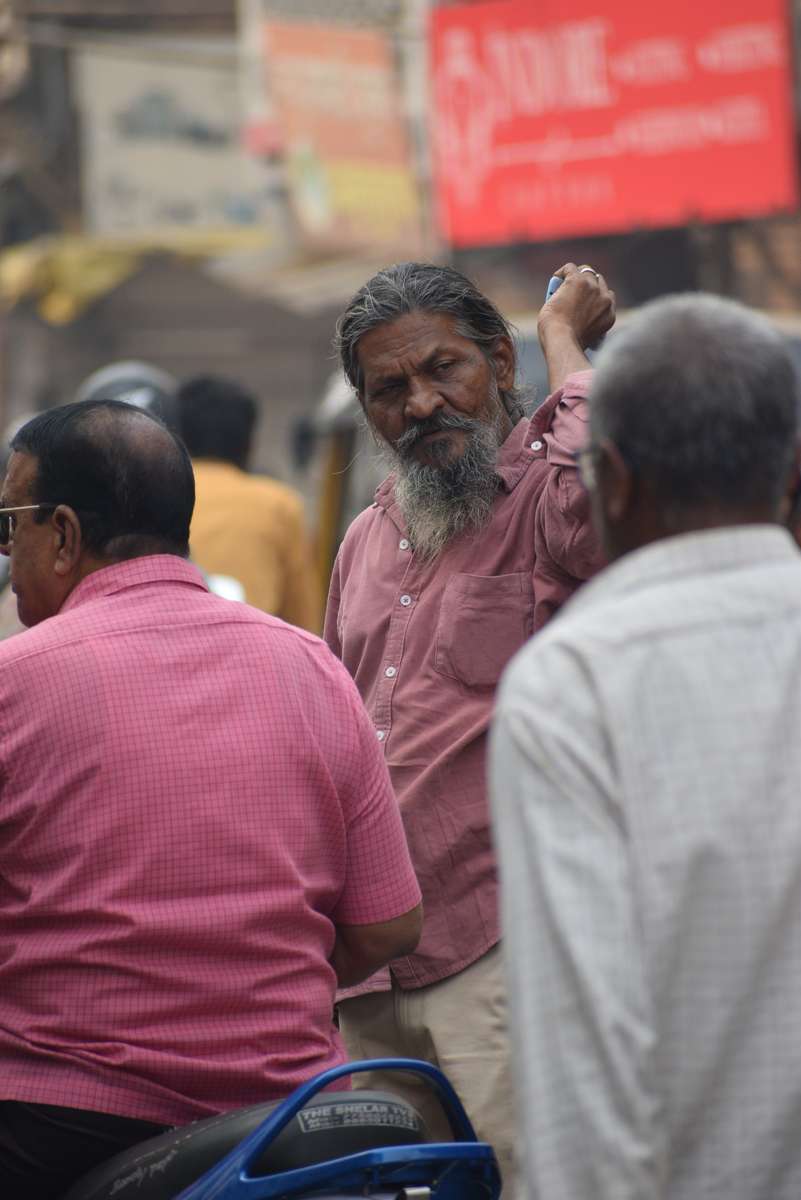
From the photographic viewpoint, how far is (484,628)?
10.4 ft

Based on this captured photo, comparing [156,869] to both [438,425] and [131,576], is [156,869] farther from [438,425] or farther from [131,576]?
[438,425]

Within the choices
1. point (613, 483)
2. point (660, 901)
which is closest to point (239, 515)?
point (613, 483)

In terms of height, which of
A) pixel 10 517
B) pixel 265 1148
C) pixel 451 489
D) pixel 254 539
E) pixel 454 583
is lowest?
pixel 254 539

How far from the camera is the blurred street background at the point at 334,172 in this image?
1295 centimetres

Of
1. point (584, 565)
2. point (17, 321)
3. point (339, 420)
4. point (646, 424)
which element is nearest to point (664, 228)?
point (339, 420)

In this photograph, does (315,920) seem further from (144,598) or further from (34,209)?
(34,209)

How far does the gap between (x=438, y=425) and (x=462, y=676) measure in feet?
1.50

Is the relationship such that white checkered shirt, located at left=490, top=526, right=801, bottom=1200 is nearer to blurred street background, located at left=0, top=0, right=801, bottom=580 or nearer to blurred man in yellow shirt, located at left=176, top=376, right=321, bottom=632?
blurred man in yellow shirt, located at left=176, top=376, right=321, bottom=632

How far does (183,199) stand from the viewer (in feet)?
62.5

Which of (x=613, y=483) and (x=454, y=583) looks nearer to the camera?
(x=613, y=483)

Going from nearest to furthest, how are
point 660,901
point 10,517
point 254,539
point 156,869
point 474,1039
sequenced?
point 660,901 < point 156,869 < point 10,517 < point 474,1039 < point 254,539

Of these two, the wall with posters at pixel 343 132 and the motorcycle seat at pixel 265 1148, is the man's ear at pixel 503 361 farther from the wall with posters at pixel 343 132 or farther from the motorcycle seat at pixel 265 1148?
the wall with posters at pixel 343 132

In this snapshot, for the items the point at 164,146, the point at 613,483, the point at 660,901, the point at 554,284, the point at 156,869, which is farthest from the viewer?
the point at 164,146

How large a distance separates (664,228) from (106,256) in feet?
21.0
